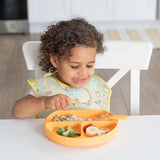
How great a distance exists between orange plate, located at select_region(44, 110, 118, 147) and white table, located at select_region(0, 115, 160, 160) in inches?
0.6

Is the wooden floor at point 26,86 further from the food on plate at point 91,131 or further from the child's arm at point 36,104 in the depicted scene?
the food on plate at point 91,131

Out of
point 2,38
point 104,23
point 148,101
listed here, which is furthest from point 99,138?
point 104,23

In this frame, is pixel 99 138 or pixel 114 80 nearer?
pixel 99 138

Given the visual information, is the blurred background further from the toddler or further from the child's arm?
the child's arm

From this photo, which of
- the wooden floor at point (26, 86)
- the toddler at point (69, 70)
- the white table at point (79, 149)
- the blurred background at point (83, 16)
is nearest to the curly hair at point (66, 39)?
the toddler at point (69, 70)

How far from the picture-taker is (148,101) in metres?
2.78

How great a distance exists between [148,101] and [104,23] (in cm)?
227

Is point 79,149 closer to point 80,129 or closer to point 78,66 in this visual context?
point 80,129

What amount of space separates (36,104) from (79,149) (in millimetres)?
297

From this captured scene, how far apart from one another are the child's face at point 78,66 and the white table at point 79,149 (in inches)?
9.4

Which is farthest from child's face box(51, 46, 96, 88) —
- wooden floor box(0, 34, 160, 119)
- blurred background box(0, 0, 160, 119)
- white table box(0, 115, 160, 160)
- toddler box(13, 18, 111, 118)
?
blurred background box(0, 0, 160, 119)

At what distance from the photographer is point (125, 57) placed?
138 centimetres

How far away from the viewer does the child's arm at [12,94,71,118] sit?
108 centimetres

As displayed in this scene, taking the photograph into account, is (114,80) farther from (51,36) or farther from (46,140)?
(46,140)
